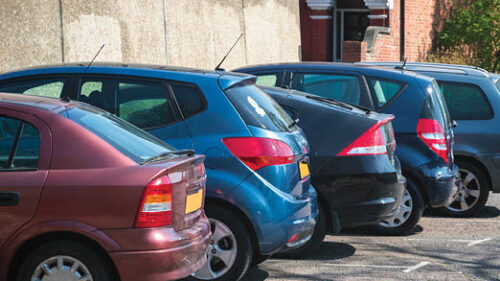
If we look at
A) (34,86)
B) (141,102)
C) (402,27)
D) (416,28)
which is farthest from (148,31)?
(416,28)

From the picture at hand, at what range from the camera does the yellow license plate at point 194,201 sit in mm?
5613

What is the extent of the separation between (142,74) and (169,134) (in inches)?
21.4

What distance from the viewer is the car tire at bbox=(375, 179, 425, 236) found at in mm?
9492

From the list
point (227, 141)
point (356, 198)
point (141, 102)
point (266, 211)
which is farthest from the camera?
point (356, 198)

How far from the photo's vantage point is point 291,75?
9805 mm

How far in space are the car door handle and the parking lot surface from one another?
2.63 metres

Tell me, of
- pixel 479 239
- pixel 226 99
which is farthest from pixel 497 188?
pixel 226 99

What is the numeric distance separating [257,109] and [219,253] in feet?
3.77

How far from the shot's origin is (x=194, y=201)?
18.8 ft

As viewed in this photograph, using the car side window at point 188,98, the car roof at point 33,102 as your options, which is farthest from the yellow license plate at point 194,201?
the car side window at point 188,98

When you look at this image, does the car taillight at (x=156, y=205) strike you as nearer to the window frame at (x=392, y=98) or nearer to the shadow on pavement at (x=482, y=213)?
the window frame at (x=392, y=98)

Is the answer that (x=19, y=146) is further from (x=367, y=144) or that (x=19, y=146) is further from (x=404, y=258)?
(x=404, y=258)

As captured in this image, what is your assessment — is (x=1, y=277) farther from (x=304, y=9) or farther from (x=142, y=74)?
(x=304, y=9)

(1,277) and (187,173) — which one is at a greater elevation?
(187,173)
